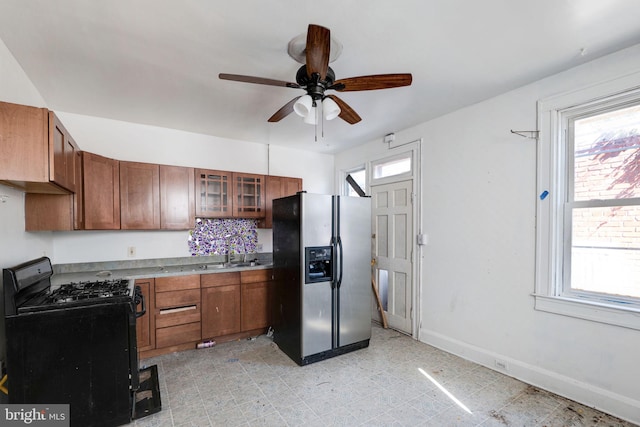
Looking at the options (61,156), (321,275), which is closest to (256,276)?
(321,275)

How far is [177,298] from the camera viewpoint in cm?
305

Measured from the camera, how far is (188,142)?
3662 mm

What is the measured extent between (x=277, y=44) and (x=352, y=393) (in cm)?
268

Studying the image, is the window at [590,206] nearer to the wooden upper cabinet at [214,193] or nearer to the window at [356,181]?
the window at [356,181]

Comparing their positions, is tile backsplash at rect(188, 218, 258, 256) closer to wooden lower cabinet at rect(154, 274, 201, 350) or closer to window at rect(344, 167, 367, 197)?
→ wooden lower cabinet at rect(154, 274, 201, 350)

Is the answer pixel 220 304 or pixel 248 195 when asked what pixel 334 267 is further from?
pixel 248 195

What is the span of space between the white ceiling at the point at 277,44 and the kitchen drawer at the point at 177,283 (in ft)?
5.90

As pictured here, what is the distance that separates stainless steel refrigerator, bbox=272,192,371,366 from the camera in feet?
9.33

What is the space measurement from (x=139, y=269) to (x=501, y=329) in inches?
151

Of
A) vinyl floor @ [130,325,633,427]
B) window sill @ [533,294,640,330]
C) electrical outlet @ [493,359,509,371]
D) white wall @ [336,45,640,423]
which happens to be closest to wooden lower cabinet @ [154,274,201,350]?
vinyl floor @ [130,325,633,427]

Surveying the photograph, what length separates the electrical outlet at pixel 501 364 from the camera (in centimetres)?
253

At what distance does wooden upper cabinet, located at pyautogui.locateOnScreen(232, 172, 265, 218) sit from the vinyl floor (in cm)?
169

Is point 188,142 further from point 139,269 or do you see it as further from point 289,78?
point 289,78

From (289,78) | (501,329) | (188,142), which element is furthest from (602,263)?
(188,142)
